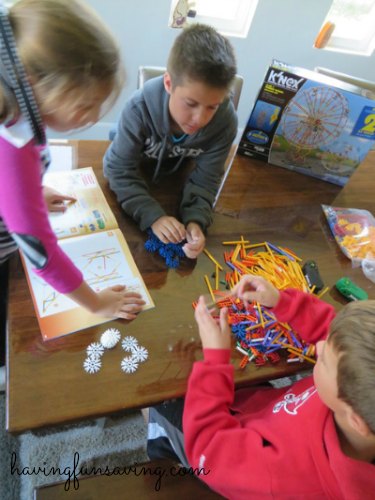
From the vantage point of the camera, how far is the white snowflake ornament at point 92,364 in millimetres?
675

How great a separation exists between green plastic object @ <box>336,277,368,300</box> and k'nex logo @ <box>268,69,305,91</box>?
62 centimetres

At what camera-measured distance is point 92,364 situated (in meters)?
0.68

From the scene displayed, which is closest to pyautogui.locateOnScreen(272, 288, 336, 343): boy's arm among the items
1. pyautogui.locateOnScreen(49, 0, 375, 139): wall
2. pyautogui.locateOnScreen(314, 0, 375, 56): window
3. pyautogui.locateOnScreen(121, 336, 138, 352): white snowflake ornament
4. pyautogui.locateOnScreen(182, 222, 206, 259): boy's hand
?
pyautogui.locateOnScreen(182, 222, 206, 259): boy's hand

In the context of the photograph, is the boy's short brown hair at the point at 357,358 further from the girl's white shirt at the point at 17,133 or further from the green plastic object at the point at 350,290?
the girl's white shirt at the point at 17,133

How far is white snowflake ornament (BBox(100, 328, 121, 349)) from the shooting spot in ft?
2.33

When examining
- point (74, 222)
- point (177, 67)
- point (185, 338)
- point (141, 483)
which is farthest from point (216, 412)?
point (177, 67)

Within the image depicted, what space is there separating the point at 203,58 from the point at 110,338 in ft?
2.32

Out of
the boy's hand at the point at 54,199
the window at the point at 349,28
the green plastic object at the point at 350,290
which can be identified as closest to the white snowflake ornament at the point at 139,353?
the boy's hand at the point at 54,199

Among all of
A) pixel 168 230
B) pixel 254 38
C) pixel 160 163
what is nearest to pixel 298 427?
pixel 168 230

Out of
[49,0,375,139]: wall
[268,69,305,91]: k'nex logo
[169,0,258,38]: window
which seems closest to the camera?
[268,69,305,91]: k'nex logo

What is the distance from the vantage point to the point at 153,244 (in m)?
0.92

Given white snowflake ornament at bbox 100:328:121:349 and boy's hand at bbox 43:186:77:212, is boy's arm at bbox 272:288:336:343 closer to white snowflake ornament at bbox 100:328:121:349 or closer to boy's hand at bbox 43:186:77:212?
white snowflake ornament at bbox 100:328:121:349

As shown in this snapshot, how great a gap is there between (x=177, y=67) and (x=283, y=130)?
0.48 m

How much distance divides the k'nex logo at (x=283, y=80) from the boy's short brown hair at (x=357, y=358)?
0.76 metres
